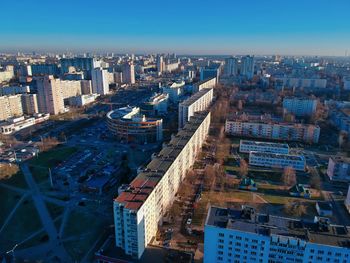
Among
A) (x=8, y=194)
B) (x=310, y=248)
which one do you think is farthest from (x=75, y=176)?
(x=310, y=248)

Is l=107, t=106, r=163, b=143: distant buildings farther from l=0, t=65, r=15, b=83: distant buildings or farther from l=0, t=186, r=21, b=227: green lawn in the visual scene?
l=0, t=65, r=15, b=83: distant buildings

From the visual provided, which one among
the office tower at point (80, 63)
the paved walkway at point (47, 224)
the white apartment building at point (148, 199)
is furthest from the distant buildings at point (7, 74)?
the white apartment building at point (148, 199)

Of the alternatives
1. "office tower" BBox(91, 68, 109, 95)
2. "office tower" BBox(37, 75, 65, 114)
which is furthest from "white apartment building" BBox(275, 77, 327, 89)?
"office tower" BBox(37, 75, 65, 114)

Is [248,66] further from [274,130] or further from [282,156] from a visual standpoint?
[282,156]

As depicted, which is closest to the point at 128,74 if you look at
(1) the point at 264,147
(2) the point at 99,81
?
(2) the point at 99,81

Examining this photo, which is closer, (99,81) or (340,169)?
(340,169)

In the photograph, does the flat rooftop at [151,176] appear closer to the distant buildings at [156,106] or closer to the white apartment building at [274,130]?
the white apartment building at [274,130]

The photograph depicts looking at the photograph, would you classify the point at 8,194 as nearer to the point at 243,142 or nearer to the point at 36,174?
the point at 36,174
